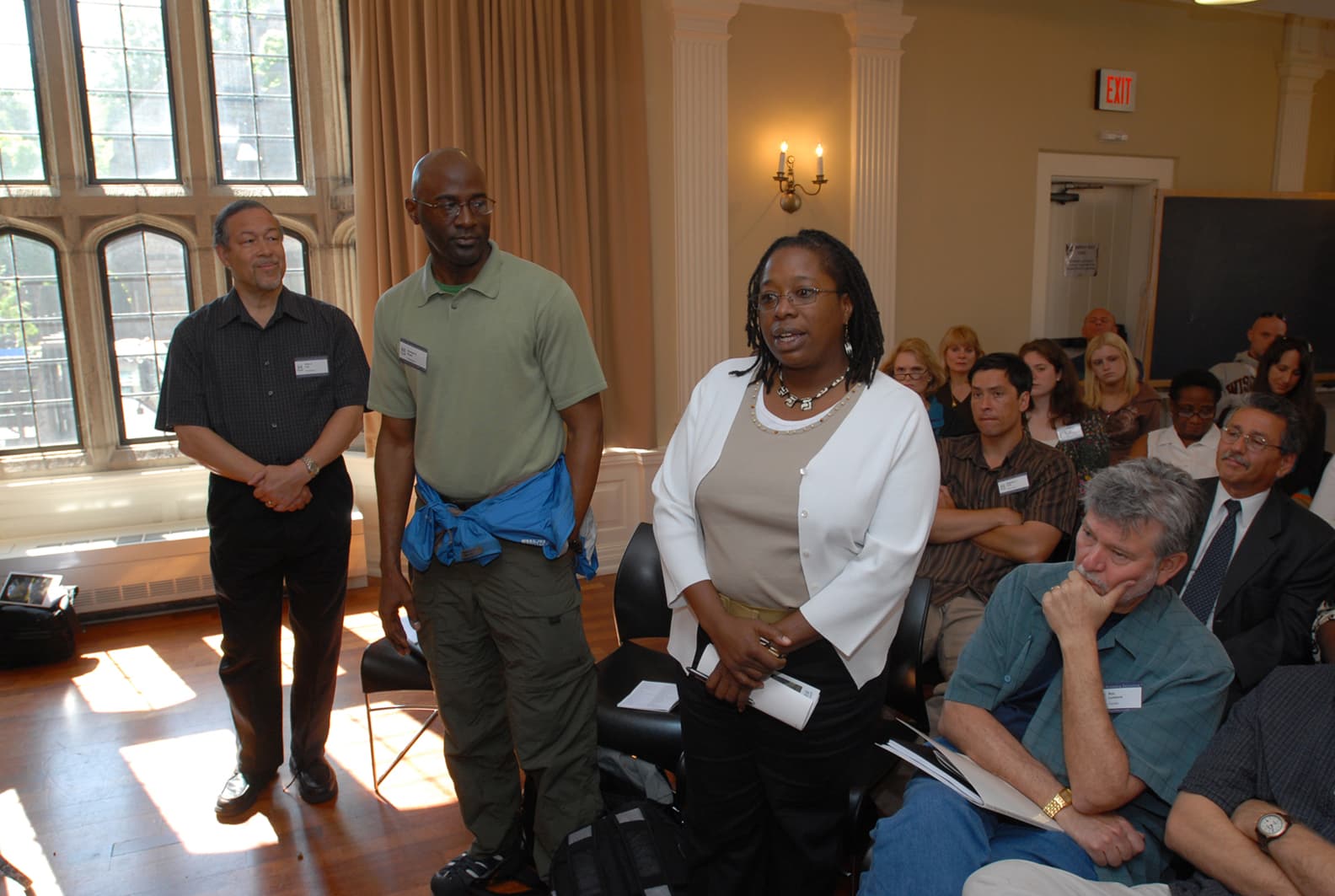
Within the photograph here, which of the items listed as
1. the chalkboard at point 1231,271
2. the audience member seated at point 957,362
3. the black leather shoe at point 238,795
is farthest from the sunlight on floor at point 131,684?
the chalkboard at point 1231,271

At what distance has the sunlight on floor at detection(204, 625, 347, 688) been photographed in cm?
369

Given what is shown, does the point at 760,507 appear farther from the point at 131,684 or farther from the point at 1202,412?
the point at 131,684

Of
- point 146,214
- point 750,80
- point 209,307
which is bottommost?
point 209,307

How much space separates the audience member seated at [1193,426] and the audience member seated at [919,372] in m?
0.88

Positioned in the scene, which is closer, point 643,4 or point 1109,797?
point 1109,797

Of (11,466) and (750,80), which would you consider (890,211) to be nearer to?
(750,80)

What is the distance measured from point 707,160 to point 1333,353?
4.84 metres

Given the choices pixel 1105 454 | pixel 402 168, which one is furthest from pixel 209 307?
pixel 1105 454

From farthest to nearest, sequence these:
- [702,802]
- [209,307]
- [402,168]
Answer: [402,168] < [209,307] < [702,802]

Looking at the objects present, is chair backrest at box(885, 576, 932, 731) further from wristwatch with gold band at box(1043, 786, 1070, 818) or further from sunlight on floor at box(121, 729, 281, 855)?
sunlight on floor at box(121, 729, 281, 855)

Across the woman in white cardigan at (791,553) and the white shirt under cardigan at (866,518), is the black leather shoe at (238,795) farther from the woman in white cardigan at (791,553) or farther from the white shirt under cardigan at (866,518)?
the white shirt under cardigan at (866,518)

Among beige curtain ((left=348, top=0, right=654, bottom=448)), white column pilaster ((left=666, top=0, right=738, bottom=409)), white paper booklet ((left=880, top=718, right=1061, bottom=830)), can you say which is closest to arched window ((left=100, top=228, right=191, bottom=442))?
beige curtain ((left=348, top=0, right=654, bottom=448))

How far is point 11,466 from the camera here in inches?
185

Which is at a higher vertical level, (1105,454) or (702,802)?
(1105,454)
